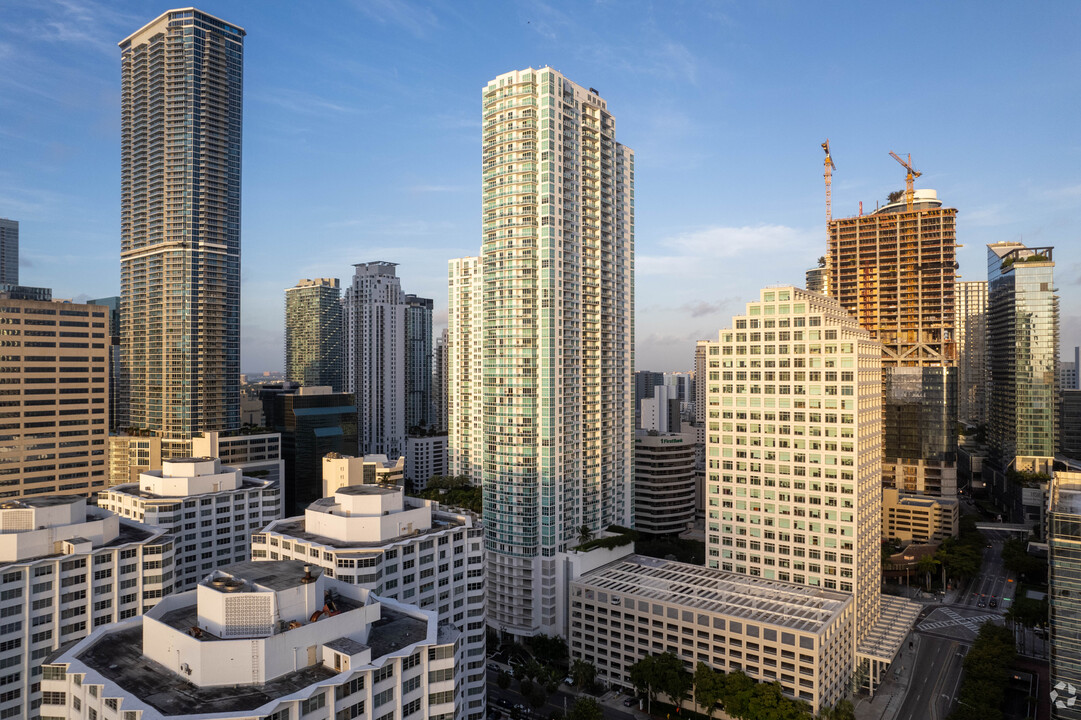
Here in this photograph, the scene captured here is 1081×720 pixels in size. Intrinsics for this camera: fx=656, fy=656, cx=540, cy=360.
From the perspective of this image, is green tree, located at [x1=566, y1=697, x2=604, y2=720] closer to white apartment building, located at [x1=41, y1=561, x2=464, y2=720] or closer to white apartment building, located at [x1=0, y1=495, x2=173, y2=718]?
white apartment building, located at [x1=41, y1=561, x2=464, y2=720]

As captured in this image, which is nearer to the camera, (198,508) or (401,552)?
(401,552)

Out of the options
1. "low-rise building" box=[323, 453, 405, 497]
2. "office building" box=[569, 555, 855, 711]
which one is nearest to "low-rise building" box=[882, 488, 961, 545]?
"office building" box=[569, 555, 855, 711]

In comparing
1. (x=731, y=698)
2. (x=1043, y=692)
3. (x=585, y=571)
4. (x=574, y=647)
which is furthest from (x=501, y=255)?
(x=1043, y=692)

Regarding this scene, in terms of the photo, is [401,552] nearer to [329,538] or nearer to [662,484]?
[329,538]

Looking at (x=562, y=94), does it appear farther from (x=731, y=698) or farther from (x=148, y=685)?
(x=148, y=685)

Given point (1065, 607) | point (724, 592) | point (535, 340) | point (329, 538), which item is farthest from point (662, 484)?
point (329, 538)

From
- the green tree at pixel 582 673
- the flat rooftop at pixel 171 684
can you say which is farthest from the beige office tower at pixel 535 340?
the flat rooftop at pixel 171 684
